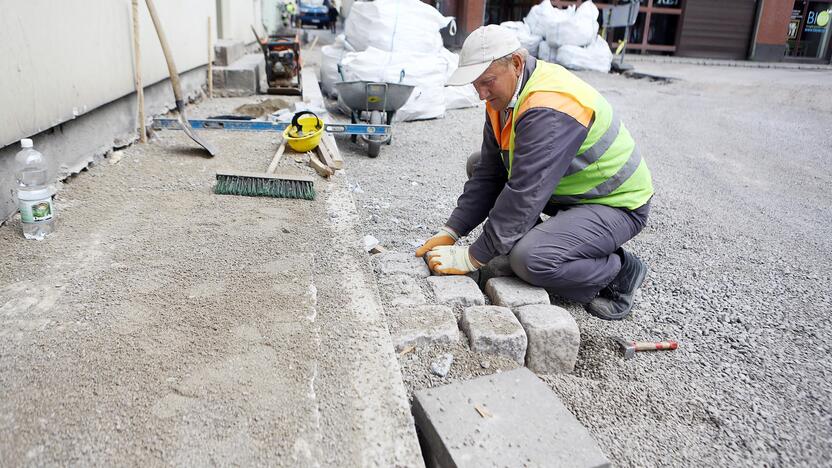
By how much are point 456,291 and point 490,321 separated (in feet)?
0.81

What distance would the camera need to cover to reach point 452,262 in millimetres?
2465

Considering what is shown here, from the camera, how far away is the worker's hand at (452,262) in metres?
2.46

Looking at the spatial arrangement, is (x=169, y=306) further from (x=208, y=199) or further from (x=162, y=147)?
(x=162, y=147)

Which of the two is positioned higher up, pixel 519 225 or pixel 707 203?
pixel 519 225

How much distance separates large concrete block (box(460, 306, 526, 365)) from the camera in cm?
205

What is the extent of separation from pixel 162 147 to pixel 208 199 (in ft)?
4.07

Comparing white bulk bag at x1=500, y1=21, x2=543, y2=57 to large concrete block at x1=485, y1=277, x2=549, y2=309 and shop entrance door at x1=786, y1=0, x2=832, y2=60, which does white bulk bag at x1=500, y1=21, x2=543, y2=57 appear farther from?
large concrete block at x1=485, y1=277, x2=549, y2=309

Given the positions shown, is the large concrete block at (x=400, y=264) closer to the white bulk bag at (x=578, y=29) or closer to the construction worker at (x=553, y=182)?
the construction worker at (x=553, y=182)

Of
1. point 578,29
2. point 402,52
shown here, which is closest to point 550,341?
point 402,52

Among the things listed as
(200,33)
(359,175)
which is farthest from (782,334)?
(200,33)

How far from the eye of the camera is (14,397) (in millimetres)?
1446

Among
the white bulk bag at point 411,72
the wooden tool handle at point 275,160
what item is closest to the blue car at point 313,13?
the white bulk bag at point 411,72

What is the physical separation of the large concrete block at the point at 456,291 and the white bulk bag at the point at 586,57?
967 cm

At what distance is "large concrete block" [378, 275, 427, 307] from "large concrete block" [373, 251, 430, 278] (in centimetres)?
5
